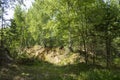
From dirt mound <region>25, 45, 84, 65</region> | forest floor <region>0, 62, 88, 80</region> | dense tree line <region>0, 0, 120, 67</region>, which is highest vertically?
dense tree line <region>0, 0, 120, 67</region>

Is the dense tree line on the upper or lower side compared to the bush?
upper

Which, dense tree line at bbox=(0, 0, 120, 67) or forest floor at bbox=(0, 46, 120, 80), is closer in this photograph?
forest floor at bbox=(0, 46, 120, 80)

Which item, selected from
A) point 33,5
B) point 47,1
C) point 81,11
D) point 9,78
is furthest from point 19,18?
point 9,78

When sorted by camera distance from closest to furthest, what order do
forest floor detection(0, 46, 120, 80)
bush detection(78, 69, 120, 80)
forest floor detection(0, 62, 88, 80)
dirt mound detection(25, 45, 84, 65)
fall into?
bush detection(78, 69, 120, 80) → forest floor detection(0, 46, 120, 80) → forest floor detection(0, 62, 88, 80) → dirt mound detection(25, 45, 84, 65)

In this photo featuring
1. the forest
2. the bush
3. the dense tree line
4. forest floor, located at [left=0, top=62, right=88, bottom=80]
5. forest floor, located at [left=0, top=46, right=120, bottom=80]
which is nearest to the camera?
the bush

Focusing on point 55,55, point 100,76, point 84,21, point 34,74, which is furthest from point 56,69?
point 100,76

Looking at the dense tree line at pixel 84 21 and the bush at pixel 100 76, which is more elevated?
the dense tree line at pixel 84 21

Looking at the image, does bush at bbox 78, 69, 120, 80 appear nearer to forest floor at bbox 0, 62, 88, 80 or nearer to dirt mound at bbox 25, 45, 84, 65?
forest floor at bbox 0, 62, 88, 80

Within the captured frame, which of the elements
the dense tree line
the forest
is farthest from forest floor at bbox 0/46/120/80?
the dense tree line

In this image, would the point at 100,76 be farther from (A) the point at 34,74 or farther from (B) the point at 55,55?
(B) the point at 55,55

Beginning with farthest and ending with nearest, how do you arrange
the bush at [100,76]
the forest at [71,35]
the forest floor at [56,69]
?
the forest at [71,35]
the forest floor at [56,69]
the bush at [100,76]

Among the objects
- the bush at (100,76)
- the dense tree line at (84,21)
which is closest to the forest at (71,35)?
the dense tree line at (84,21)

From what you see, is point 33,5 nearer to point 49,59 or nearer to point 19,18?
point 19,18

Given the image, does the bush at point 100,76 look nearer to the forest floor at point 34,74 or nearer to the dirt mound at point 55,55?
the forest floor at point 34,74
